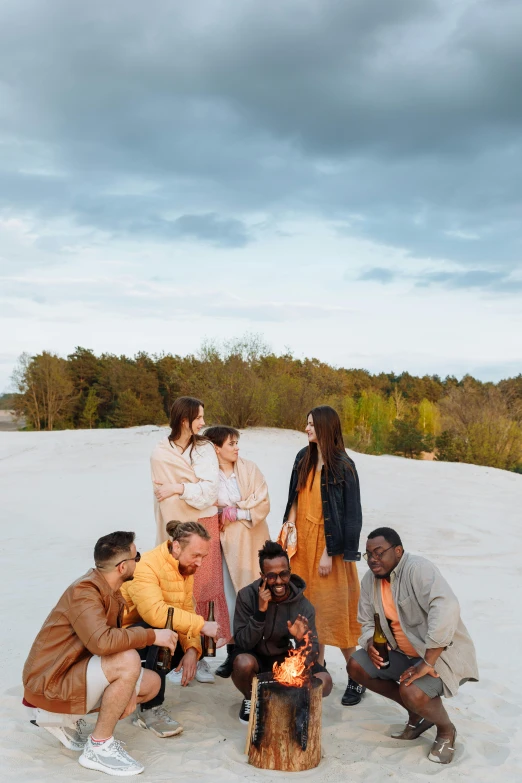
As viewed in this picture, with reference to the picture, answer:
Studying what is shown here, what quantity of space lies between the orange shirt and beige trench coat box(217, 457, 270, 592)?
1118 mm

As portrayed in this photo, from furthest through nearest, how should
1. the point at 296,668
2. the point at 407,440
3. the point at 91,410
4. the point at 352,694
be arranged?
the point at 91,410 < the point at 407,440 < the point at 352,694 < the point at 296,668

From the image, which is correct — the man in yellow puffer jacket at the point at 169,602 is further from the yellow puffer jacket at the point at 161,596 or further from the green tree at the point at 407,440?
the green tree at the point at 407,440

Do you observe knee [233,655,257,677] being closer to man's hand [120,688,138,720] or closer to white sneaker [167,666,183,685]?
man's hand [120,688,138,720]

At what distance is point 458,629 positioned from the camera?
13.2 feet

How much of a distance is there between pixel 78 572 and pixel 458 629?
564cm

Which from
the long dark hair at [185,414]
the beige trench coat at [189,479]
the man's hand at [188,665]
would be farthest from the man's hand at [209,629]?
the long dark hair at [185,414]

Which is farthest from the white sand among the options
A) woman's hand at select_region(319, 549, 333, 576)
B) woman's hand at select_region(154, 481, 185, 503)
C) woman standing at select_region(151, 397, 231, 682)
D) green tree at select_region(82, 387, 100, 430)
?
green tree at select_region(82, 387, 100, 430)

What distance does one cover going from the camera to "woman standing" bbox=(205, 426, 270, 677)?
16.5 feet

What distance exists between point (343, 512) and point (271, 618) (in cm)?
93

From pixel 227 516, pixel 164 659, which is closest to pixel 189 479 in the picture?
pixel 227 516

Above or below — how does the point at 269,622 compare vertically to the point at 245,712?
above

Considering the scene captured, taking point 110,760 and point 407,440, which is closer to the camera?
point 110,760

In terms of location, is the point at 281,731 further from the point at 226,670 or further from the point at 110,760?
the point at 226,670

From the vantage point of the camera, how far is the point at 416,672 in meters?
3.83
